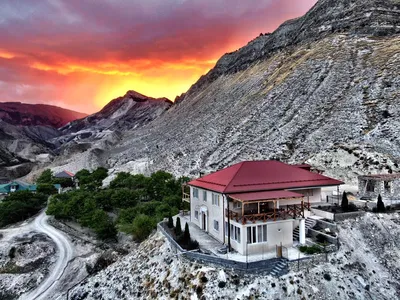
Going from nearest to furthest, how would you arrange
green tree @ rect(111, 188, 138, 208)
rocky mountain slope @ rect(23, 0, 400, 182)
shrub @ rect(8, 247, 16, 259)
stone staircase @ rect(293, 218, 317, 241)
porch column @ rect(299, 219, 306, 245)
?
porch column @ rect(299, 219, 306, 245) → stone staircase @ rect(293, 218, 317, 241) → shrub @ rect(8, 247, 16, 259) → rocky mountain slope @ rect(23, 0, 400, 182) → green tree @ rect(111, 188, 138, 208)

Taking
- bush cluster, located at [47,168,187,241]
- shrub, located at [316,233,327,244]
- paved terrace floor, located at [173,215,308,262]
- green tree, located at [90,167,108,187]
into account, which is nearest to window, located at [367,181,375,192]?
shrub, located at [316,233,327,244]

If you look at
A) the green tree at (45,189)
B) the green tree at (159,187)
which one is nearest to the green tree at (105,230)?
the green tree at (159,187)

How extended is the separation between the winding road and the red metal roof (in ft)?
55.9

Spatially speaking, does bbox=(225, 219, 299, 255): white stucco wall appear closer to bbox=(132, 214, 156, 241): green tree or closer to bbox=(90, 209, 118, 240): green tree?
bbox=(132, 214, 156, 241): green tree

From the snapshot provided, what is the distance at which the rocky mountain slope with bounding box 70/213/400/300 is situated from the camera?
18891mm

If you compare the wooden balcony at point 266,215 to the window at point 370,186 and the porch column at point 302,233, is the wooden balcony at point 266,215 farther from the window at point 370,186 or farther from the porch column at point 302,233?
the window at point 370,186

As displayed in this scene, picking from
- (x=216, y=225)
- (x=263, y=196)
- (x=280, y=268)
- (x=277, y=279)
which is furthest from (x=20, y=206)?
Answer: (x=277, y=279)

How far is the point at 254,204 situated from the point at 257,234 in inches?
114

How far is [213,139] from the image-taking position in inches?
2908

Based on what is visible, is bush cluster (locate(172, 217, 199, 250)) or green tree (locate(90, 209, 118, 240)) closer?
bush cluster (locate(172, 217, 199, 250))

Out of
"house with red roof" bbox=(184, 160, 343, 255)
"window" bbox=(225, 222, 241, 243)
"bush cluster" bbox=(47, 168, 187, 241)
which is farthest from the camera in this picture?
"bush cluster" bbox=(47, 168, 187, 241)

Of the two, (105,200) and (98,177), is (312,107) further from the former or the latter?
(98,177)

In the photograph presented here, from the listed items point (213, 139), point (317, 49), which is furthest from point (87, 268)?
point (317, 49)

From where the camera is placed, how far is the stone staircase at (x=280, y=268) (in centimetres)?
1961
